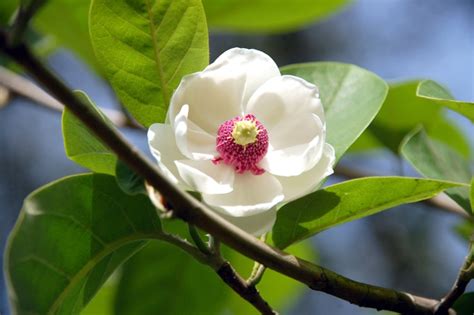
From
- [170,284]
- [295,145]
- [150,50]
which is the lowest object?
[170,284]

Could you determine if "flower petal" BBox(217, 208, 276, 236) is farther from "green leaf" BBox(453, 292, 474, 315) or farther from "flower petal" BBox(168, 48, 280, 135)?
"green leaf" BBox(453, 292, 474, 315)

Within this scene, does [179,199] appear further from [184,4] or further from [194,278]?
[194,278]

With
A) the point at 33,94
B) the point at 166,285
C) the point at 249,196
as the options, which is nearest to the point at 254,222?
the point at 249,196

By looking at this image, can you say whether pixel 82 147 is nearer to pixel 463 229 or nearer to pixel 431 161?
pixel 431 161

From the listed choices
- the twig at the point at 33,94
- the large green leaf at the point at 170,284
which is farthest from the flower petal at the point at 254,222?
the twig at the point at 33,94

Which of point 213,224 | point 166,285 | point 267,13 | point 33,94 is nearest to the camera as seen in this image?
point 213,224

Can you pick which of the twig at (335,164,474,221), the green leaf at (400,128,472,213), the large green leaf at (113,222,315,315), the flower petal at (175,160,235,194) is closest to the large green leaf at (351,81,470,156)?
the twig at (335,164,474,221)
